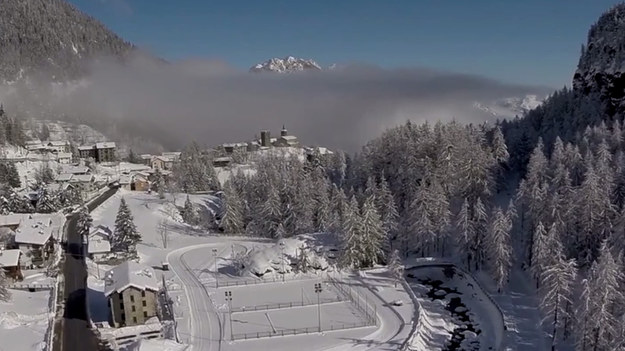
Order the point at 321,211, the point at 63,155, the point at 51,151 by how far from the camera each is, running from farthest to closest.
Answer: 1. the point at 51,151
2. the point at 63,155
3. the point at 321,211

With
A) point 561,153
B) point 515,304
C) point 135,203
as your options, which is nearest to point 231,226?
point 135,203

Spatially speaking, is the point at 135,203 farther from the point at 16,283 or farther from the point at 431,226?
the point at 431,226

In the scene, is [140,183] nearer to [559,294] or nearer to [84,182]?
[84,182]

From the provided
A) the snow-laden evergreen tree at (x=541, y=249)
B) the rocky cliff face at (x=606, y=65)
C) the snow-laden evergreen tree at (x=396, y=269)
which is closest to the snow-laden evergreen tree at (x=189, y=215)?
the snow-laden evergreen tree at (x=396, y=269)

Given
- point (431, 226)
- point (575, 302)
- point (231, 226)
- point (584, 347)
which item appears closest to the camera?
point (584, 347)

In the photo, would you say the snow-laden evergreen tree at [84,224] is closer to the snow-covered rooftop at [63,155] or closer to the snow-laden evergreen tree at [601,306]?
the snow-covered rooftop at [63,155]

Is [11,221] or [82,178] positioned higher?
[82,178]

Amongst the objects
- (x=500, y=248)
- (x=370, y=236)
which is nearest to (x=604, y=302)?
(x=500, y=248)
